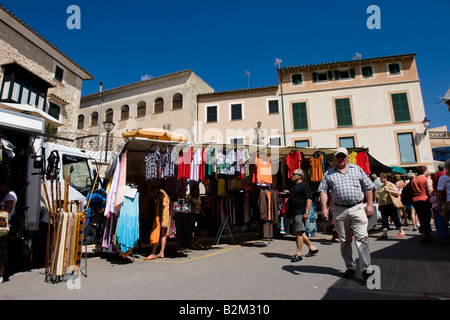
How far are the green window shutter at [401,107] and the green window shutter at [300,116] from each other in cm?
653

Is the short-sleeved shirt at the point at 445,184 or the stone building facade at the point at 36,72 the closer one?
the short-sleeved shirt at the point at 445,184

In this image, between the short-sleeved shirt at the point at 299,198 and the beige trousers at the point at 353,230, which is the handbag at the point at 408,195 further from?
the beige trousers at the point at 353,230

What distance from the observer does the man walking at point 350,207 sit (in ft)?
13.0

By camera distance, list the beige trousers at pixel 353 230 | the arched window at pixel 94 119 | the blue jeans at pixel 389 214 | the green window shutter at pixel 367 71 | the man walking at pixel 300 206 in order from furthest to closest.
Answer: the arched window at pixel 94 119 < the green window shutter at pixel 367 71 < the blue jeans at pixel 389 214 < the man walking at pixel 300 206 < the beige trousers at pixel 353 230

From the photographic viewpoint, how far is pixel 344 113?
863 inches

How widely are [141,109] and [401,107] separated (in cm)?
2161

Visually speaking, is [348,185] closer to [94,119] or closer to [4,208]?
[4,208]

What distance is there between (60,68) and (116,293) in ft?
69.6

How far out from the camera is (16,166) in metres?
5.50

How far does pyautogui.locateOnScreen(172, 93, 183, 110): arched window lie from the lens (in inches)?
945

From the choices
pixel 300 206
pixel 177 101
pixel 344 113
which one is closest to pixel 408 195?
pixel 300 206

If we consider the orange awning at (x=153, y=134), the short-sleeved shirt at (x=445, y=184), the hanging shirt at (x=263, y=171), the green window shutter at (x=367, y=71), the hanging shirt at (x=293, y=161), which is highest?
the green window shutter at (x=367, y=71)

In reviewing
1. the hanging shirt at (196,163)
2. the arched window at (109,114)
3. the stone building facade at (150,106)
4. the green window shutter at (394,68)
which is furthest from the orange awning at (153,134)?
the arched window at (109,114)
